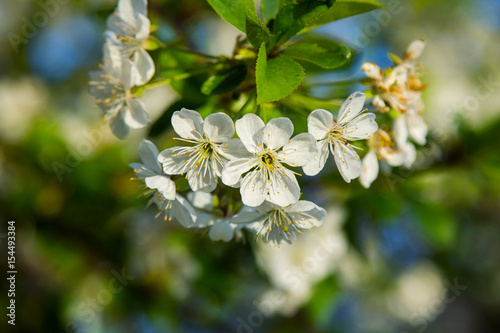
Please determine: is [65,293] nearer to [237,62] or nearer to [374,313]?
[237,62]

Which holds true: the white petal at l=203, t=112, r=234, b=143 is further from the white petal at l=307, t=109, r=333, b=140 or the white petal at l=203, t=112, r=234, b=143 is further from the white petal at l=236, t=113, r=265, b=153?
the white petal at l=307, t=109, r=333, b=140

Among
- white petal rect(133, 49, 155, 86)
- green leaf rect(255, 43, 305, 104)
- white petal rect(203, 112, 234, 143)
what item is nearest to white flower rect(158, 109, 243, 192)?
white petal rect(203, 112, 234, 143)

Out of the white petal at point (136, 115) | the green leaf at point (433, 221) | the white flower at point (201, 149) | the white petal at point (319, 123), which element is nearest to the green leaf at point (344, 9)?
the white petal at point (319, 123)

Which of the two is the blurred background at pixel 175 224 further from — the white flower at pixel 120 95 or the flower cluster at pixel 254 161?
the flower cluster at pixel 254 161

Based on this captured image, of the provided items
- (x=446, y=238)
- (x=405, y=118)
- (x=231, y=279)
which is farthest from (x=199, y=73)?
(x=446, y=238)

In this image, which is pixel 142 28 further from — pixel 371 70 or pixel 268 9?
pixel 371 70

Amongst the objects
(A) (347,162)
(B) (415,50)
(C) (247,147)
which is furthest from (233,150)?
(B) (415,50)

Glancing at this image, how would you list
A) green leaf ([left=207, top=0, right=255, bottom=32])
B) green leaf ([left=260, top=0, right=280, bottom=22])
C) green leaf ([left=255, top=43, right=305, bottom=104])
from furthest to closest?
green leaf ([left=260, top=0, right=280, bottom=22])
green leaf ([left=207, top=0, right=255, bottom=32])
green leaf ([left=255, top=43, right=305, bottom=104])

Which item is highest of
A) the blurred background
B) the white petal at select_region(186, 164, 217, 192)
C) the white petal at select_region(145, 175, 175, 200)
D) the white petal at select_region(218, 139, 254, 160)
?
the white petal at select_region(218, 139, 254, 160)
